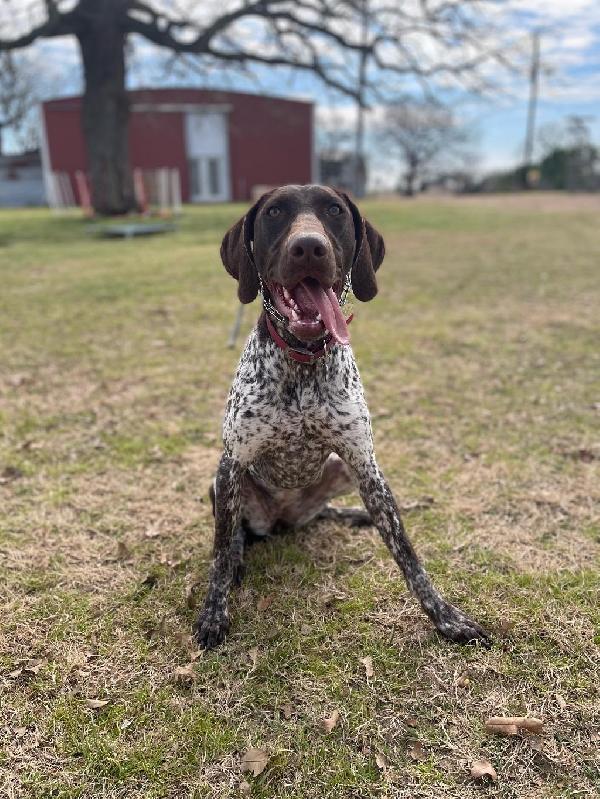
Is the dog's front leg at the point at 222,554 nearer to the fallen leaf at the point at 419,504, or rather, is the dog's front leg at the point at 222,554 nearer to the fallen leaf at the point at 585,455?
the fallen leaf at the point at 419,504

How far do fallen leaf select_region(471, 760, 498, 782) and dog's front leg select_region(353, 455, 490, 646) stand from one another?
533 millimetres

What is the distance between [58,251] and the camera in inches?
489

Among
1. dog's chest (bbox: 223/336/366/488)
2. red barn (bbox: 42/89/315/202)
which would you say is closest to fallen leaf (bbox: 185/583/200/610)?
dog's chest (bbox: 223/336/366/488)

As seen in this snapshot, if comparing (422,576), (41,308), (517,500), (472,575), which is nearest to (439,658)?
(422,576)

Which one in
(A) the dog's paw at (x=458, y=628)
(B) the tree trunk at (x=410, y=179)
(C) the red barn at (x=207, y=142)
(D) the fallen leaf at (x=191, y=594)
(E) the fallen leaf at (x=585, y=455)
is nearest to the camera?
(A) the dog's paw at (x=458, y=628)

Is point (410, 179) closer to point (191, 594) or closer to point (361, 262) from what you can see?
point (361, 262)

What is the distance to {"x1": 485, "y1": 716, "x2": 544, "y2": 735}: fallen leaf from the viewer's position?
6.39ft

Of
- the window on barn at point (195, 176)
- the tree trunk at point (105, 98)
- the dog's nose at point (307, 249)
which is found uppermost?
the tree trunk at point (105, 98)

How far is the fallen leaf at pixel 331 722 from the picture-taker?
2.00m

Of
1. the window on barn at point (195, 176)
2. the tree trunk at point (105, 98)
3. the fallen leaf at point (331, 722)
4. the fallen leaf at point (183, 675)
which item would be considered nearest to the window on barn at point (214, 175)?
the window on barn at point (195, 176)

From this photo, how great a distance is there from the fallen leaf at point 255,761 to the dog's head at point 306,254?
4.16 feet

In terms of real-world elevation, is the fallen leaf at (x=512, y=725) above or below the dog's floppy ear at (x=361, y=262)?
below

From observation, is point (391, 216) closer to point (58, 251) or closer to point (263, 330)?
point (58, 251)

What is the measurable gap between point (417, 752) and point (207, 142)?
104ft
